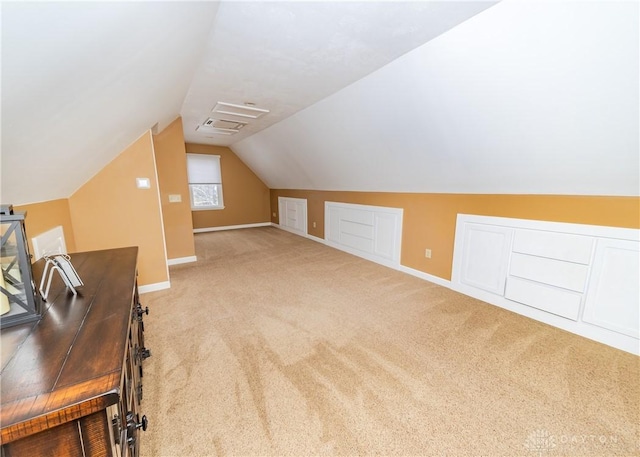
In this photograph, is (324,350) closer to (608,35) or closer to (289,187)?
(608,35)

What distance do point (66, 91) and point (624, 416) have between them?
10.4ft

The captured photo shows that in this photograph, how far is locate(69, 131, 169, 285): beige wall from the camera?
8.46ft

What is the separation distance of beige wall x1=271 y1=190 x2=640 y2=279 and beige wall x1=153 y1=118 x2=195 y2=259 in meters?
2.64

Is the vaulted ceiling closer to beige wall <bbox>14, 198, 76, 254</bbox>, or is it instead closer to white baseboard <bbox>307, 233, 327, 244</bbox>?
beige wall <bbox>14, 198, 76, 254</bbox>

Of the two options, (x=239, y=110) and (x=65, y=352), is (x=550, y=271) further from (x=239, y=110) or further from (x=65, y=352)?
(x=239, y=110)

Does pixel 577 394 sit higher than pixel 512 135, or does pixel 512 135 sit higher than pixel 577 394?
pixel 512 135

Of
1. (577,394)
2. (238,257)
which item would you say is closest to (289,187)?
(238,257)

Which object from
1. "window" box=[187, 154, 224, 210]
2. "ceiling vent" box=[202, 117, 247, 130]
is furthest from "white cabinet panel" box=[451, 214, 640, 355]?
"window" box=[187, 154, 224, 210]

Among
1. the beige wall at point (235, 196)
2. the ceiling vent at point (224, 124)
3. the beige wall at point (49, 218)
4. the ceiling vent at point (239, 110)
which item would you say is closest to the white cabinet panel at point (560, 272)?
the ceiling vent at point (239, 110)

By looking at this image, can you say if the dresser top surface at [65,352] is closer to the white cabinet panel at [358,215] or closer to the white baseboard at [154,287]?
the white baseboard at [154,287]

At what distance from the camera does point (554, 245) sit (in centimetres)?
225

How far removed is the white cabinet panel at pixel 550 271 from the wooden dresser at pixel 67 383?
3.02 meters

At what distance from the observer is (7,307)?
2.85 feet

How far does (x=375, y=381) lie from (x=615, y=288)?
78.9 inches
